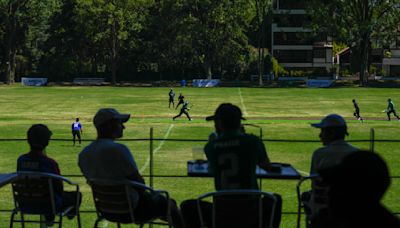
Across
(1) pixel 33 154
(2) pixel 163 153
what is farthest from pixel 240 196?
(2) pixel 163 153

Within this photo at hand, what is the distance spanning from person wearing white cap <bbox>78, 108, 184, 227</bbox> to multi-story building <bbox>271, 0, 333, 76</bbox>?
4049 inches

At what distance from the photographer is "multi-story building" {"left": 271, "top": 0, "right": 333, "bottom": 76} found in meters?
108

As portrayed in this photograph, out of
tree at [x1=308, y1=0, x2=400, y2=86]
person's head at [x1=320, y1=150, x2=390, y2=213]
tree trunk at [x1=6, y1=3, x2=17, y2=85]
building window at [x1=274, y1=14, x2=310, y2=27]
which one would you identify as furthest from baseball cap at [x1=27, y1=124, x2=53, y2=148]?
building window at [x1=274, y1=14, x2=310, y2=27]

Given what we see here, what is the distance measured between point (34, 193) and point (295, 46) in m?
106

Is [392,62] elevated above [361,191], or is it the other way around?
[392,62]

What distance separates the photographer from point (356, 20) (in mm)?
82438

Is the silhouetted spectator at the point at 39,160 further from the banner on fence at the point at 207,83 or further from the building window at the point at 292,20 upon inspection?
the building window at the point at 292,20

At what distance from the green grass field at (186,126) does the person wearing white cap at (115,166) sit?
2501 mm

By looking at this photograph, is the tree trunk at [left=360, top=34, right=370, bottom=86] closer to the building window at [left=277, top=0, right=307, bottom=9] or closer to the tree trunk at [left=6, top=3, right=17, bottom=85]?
the building window at [left=277, top=0, right=307, bottom=9]

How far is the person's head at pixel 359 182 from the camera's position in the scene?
10.8 feet

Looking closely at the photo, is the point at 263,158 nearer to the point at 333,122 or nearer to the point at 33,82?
the point at 333,122

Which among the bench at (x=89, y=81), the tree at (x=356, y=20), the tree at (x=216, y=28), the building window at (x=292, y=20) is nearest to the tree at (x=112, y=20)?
the bench at (x=89, y=81)

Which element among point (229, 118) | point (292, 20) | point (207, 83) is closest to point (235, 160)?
point (229, 118)

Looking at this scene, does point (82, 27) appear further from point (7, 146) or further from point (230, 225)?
point (230, 225)
